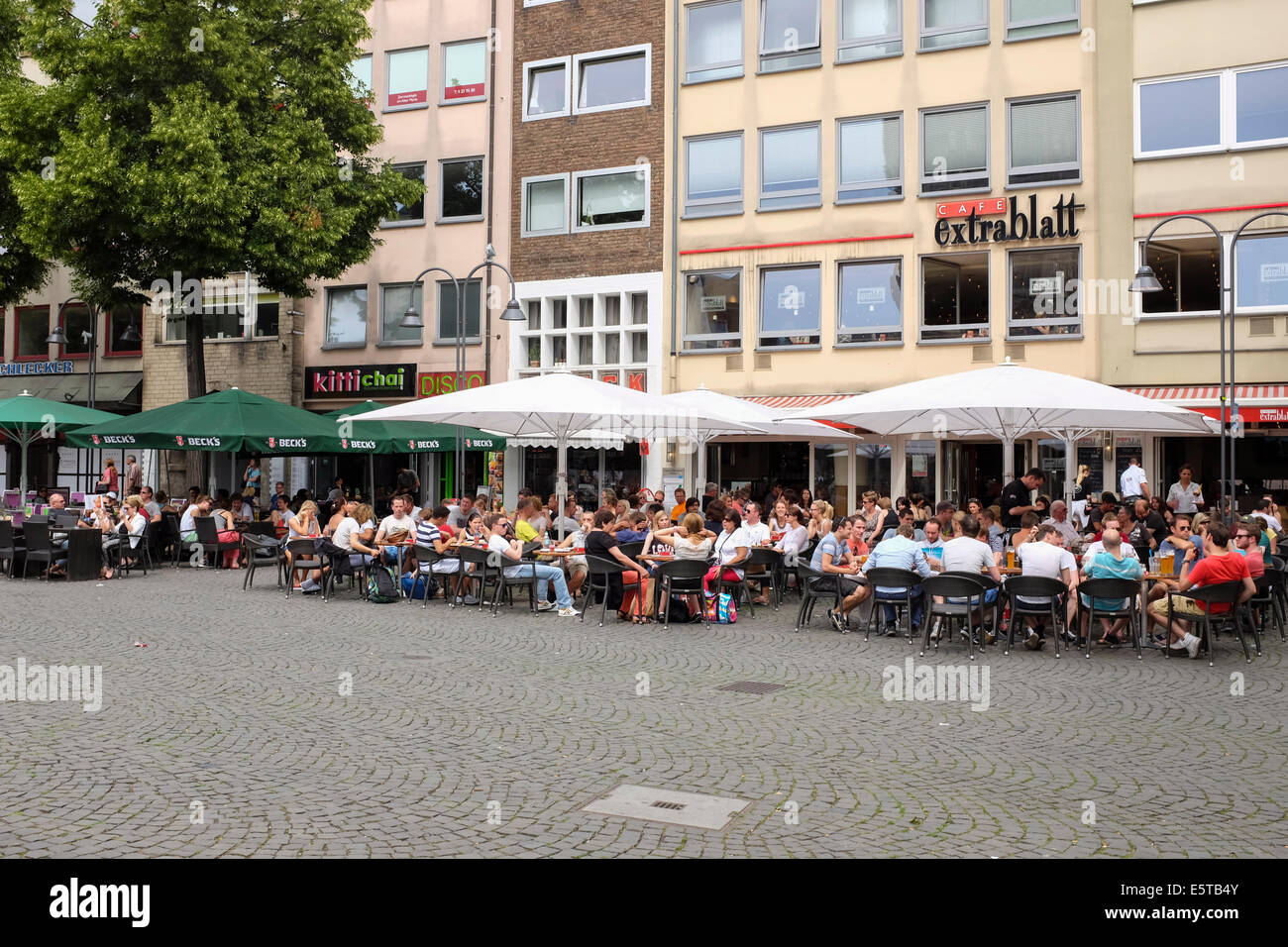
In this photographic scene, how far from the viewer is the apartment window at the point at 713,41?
29.2 meters

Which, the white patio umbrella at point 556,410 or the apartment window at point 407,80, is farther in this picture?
the apartment window at point 407,80

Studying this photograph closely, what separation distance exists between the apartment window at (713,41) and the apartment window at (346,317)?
10704 mm

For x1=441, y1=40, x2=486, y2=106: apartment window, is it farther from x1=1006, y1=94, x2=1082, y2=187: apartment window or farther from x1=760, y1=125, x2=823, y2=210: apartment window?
x1=1006, y1=94, x2=1082, y2=187: apartment window

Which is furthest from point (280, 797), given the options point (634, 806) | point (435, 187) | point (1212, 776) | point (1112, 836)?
point (435, 187)

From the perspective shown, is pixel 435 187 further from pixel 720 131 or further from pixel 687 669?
pixel 687 669

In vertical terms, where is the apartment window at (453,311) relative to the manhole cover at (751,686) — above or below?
above

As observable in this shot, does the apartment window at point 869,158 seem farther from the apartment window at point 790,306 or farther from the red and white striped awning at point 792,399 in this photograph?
the red and white striped awning at point 792,399

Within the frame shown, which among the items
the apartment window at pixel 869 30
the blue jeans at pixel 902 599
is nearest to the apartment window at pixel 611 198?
the apartment window at pixel 869 30

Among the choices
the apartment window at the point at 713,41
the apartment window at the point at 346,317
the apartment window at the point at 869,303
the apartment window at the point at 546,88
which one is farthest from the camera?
the apartment window at the point at 346,317

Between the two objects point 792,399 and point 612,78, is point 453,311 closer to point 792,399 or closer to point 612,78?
point 612,78

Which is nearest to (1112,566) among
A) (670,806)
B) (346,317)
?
(670,806)

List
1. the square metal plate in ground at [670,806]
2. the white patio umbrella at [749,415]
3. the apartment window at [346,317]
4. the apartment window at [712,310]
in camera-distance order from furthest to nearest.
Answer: the apartment window at [346,317], the apartment window at [712,310], the white patio umbrella at [749,415], the square metal plate in ground at [670,806]

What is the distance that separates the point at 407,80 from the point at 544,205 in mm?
5719

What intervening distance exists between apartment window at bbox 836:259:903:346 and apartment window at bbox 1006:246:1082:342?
2.43 m
